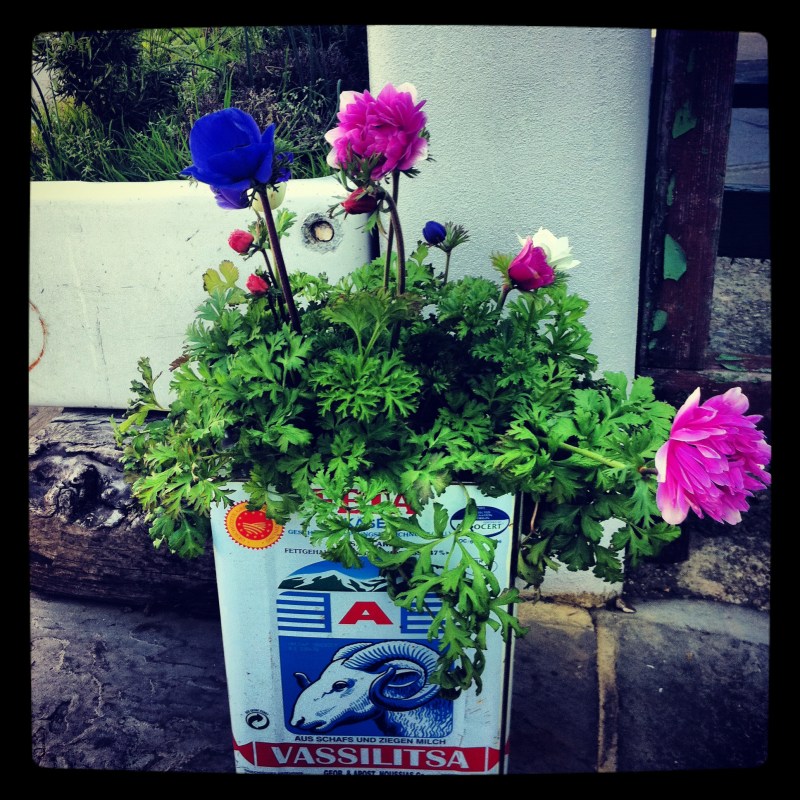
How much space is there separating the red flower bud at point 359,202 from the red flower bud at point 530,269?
29 cm

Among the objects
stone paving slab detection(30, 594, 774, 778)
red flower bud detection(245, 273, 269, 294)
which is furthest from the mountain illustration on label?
stone paving slab detection(30, 594, 774, 778)

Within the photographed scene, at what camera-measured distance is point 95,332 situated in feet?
7.25

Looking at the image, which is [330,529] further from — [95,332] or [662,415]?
[95,332]

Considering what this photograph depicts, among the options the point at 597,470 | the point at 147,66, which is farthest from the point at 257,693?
the point at 147,66

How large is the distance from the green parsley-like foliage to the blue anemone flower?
0.96 ft

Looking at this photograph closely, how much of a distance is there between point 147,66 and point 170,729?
207cm

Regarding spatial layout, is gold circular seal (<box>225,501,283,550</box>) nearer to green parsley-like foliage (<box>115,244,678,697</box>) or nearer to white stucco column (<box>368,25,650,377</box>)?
green parsley-like foliage (<box>115,244,678,697</box>)

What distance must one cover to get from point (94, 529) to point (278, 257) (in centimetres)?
129

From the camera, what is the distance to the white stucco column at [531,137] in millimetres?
1817

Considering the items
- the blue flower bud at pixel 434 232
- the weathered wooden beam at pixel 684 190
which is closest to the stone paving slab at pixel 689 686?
the weathered wooden beam at pixel 684 190

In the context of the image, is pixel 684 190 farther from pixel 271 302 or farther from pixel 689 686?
pixel 689 686

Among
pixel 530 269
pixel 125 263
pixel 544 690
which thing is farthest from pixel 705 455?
pixel 125 263

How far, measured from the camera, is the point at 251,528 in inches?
55.9

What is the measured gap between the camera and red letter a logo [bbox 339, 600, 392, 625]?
1452mm
